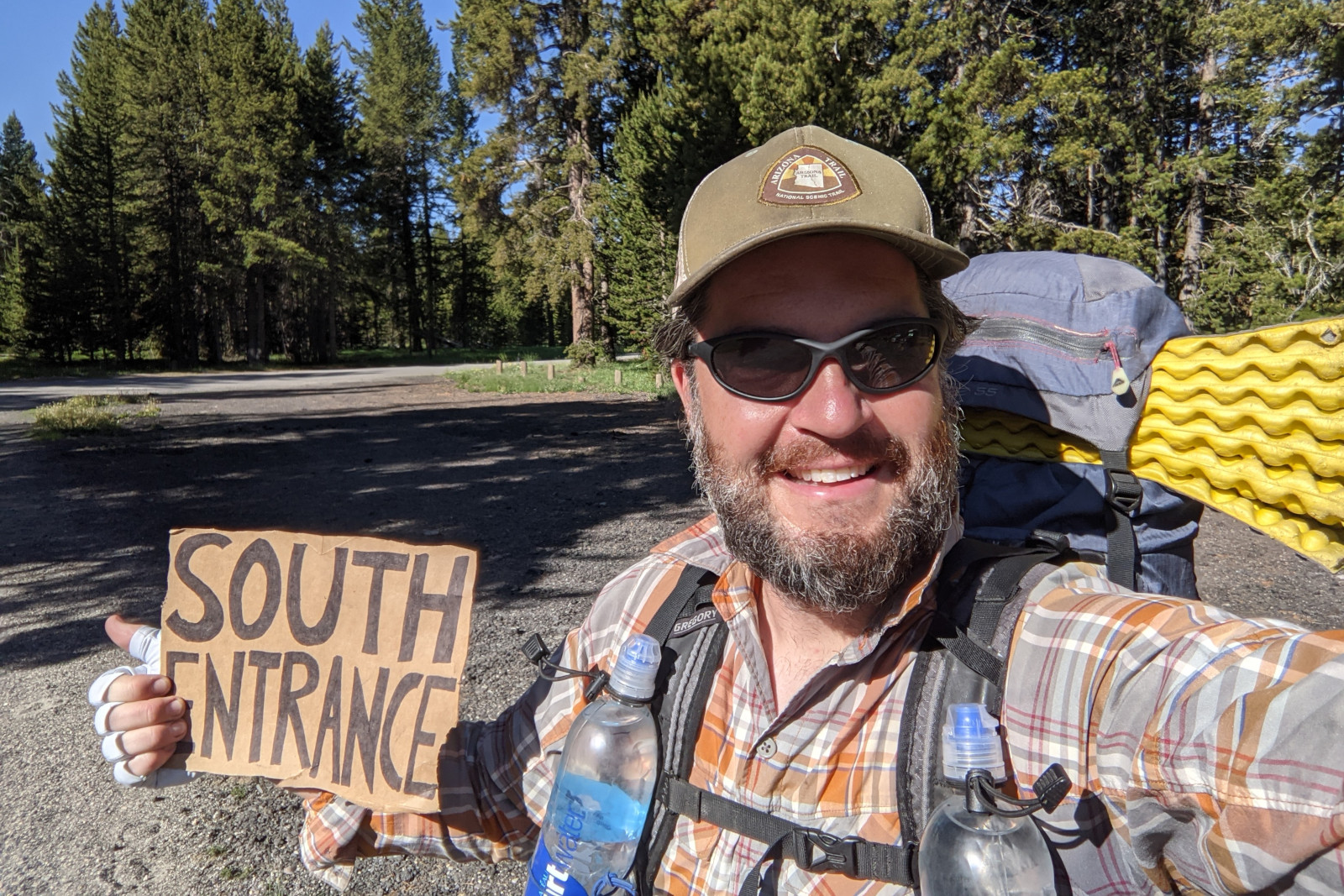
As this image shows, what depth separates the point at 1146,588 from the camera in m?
1.63

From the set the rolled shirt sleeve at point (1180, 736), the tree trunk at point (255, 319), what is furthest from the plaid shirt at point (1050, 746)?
the tree trunk at point (255, 319)

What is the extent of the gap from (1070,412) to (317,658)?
5.22 ft

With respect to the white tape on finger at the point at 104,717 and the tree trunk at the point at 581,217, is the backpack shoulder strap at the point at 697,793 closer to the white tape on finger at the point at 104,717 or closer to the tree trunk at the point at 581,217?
the white tape on finger at the point at 104,717

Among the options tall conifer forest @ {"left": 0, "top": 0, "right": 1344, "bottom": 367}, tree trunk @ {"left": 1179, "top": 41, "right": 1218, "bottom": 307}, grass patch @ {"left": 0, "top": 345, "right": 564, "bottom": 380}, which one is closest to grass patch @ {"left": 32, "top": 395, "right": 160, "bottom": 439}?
tall conifer forest @ {"left": 0, "top": 0, "right": 1344, "bottom": 367}

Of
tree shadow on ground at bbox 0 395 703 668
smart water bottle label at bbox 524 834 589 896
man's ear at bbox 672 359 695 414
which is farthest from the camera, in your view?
tree shadow on ground at bbox 0 395 703 668

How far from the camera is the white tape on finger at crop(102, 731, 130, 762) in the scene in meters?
1.34

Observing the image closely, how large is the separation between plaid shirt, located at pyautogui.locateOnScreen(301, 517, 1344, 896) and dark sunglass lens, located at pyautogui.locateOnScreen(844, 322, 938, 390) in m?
0.37

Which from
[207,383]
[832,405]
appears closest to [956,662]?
[832,405]

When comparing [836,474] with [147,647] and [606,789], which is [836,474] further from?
[147,647]

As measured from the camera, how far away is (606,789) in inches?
52.6

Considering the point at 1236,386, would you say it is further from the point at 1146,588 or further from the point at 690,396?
the point at 690,396

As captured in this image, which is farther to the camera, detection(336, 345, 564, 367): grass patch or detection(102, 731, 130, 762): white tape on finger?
detection(336, 345, 564, 367): grass patch

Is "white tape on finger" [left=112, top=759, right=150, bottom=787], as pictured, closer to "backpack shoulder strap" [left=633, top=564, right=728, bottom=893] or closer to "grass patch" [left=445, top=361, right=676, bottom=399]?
"backpack shoulder strap" [left=633, top=564, right=728, bottom=893]

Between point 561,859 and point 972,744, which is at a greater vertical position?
point 972,744
